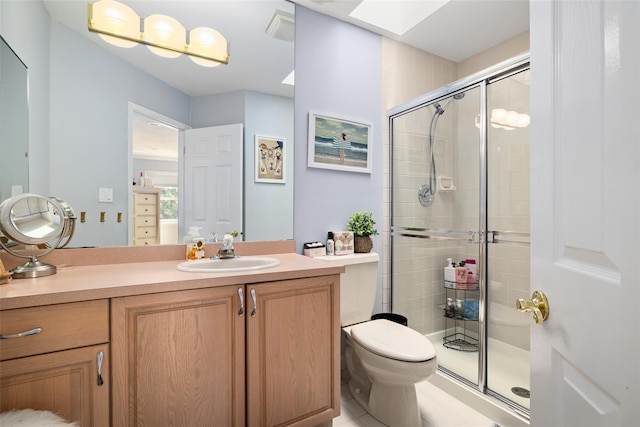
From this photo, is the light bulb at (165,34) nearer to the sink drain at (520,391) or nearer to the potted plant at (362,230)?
the potted plant at (362,230)

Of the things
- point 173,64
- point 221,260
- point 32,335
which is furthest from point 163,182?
point 32,335

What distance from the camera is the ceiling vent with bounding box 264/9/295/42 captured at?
190 centimetres

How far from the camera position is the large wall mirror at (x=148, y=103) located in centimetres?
142

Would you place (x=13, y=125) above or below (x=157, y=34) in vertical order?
below

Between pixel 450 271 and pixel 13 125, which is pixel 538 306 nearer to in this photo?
pixel 450 271

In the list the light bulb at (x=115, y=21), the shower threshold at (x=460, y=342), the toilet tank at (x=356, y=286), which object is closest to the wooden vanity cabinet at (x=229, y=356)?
the toilet tank at (x=356, y=286)

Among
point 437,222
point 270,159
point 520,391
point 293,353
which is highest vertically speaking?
point 270,159

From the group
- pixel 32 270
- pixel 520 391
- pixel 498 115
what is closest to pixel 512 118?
pixel 498 115

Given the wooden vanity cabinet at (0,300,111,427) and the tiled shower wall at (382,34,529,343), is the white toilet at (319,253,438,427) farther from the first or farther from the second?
the wooden vanity cabinet at (0,300,111,427)

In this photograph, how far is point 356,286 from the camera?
1.95m

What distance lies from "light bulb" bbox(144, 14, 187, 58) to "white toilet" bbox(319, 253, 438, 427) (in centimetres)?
147

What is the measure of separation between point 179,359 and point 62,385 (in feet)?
1.16

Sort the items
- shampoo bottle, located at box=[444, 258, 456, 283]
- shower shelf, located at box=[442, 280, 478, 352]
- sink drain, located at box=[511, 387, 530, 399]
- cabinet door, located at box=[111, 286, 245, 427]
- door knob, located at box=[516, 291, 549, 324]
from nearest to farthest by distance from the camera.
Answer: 1. door knob, located at box=[516, 291, 549, 324]
2. cabinet door, located at box=[111, 286, 245, 427]
3. sink drain, located at box=[511, 387, 530, 399]
4. shower shelf, located at box=[442, 280, 478, 352]
5. shampoo bottle, located at box=[444, 258, 456, 283]

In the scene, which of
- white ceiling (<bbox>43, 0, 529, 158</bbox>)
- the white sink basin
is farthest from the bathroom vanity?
white ceiling (<bbox>43, 0, 529, 158</bbox>)
